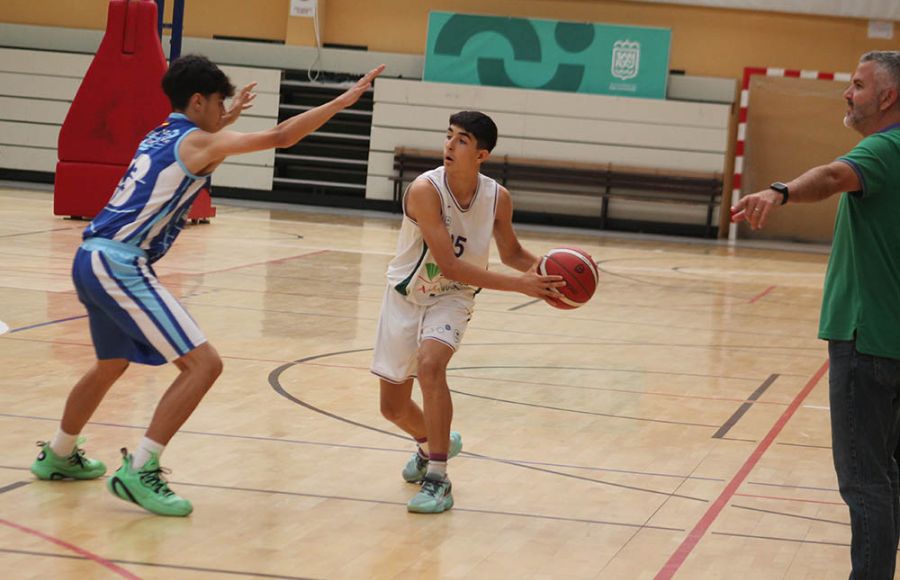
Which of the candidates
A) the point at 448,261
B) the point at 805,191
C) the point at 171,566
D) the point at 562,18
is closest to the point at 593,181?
the point at 562,18

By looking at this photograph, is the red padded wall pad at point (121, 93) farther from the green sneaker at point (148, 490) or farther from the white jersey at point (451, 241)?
the green sneaker at point (148, 490)

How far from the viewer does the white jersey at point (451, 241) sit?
4.54 metres

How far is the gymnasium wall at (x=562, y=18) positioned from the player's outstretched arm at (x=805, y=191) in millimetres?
16144

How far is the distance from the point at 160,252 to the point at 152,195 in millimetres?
243

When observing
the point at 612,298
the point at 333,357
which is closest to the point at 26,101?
the point at 612,298

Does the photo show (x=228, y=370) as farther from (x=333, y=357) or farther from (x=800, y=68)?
(x=800, y=68)

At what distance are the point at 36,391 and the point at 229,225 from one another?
9676mm

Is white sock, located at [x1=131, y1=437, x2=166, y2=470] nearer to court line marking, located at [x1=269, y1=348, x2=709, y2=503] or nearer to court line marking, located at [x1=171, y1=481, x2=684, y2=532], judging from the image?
court line marking, located at [x1=171, y1=481, x2=684, y2=532]

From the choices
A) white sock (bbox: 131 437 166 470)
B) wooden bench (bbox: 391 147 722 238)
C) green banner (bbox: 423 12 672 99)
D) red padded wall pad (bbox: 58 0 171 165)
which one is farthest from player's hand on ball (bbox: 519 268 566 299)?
green banner (bbox: 423 12 672 99)

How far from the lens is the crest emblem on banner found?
727 inches

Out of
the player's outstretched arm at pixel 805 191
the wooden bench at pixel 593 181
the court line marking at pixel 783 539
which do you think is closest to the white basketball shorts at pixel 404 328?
the court line marking at pixel 783 539

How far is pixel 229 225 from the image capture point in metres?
15.3

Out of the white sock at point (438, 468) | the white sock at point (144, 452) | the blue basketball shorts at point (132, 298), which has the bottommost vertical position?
the white sock at point (438, 468)

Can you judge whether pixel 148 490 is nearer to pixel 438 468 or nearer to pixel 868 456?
pixel 438 468
